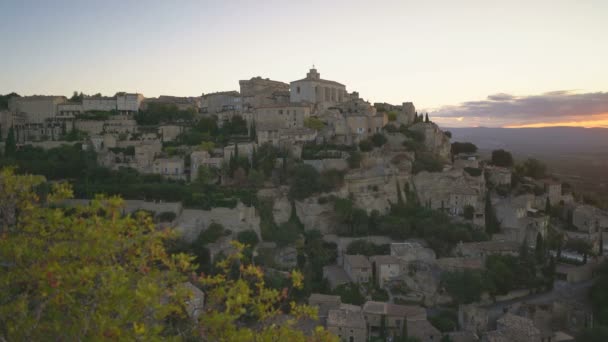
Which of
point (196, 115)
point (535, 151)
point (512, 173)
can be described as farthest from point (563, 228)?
point (535, 151)

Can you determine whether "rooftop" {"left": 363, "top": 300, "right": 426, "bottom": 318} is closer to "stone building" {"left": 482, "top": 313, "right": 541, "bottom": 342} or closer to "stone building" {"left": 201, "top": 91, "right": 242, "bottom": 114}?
"stone building" {"left": 482, "top": 313, "right": 541, "bottom": 342}

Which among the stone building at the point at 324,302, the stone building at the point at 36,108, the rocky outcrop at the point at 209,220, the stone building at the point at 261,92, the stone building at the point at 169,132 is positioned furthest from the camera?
the stone building at the point at 261,92

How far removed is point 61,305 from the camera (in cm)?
730

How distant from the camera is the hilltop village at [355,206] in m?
23.8

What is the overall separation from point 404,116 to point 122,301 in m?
39.2

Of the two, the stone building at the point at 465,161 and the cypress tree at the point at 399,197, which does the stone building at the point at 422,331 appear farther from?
the stone building at the point at 465,161

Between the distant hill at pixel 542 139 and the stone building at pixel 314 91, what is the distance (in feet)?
157

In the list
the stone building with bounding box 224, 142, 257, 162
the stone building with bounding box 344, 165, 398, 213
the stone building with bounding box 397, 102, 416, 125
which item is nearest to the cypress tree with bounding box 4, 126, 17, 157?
the stone building with bounding box 224, 142, 257, 162

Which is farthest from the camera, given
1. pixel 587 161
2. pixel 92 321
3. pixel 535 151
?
pixel 535 151

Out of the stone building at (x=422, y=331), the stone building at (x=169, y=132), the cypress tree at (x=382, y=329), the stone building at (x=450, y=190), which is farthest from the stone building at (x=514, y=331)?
the stone building at (x=169, y=132)

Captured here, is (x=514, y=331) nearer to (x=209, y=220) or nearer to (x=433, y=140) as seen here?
(x=209, y=220)

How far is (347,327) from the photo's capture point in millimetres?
20906

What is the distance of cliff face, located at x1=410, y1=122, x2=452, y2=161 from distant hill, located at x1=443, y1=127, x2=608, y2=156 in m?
52.2

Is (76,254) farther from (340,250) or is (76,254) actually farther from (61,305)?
(340,250)
